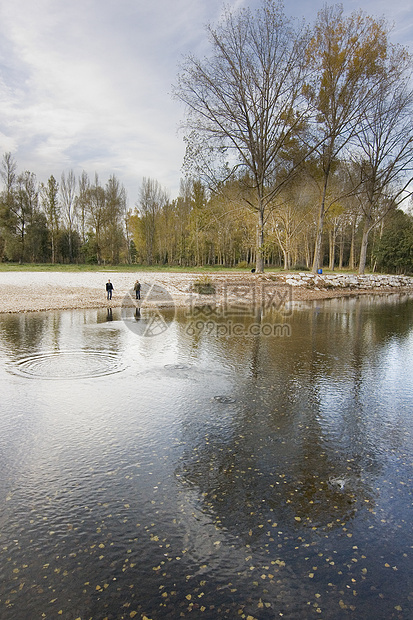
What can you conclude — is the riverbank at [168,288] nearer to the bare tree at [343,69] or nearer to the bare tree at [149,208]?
the bare tree at [343,69]

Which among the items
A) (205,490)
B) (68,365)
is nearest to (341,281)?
(68,365)

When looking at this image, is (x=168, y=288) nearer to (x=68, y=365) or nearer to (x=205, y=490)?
(x=68, y=365)

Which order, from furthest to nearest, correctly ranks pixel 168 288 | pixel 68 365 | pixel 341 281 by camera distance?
pixel 341 281 → pixel 168 288 → pixel 68 365

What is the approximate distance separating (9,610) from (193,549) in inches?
52.2

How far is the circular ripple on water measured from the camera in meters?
7.92

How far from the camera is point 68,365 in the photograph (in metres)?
8.57

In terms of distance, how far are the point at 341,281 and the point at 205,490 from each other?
28539mm

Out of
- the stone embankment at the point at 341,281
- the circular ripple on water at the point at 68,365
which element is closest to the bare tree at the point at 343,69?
the stone embankment at the point at 341,281

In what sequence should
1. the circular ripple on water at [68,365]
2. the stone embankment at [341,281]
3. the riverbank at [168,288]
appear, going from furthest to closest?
1. the stone embankment at [341,281]
2. the riverbank at [168,288]
3. the circular ripple on water at [68,365]

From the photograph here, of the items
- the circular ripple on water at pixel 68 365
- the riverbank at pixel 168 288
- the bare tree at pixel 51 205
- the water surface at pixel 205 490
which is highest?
the bare tree at pixel 51 205

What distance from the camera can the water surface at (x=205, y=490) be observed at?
2.81 meters

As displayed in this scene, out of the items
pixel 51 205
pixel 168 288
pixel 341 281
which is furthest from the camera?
pixel 51 205

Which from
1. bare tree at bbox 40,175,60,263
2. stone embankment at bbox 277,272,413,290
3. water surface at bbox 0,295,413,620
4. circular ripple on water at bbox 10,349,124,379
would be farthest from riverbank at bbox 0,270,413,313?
bare tree at bbox 40,175,60,263

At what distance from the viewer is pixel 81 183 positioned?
58.6m
